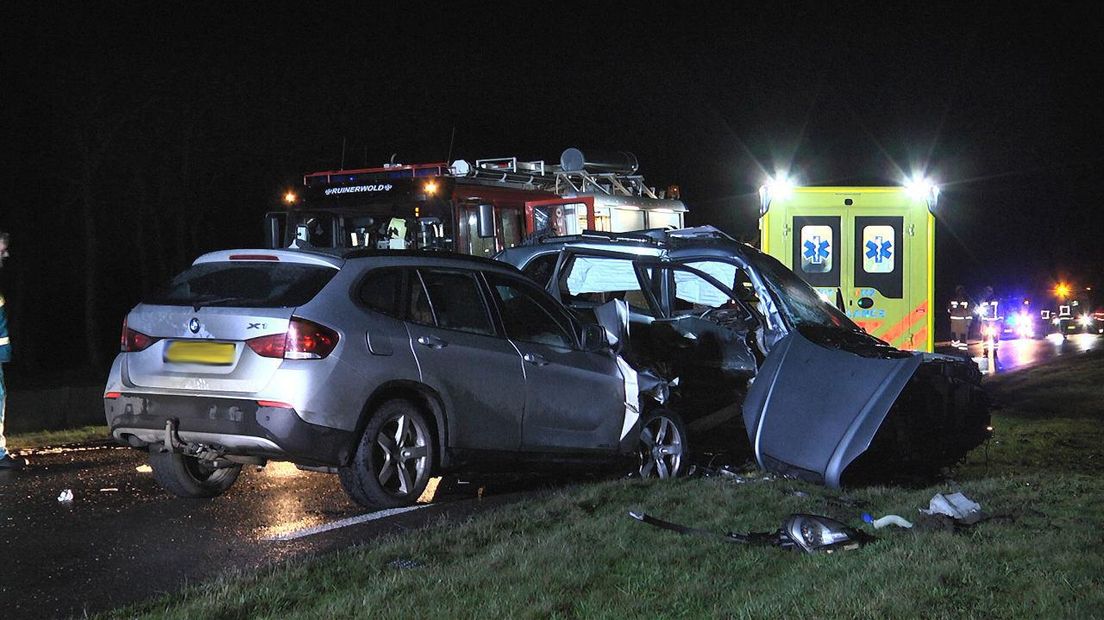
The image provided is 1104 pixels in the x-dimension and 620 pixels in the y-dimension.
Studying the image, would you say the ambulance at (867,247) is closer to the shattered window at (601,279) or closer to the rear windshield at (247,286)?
the shattered window at (601,279)

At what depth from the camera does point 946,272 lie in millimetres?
58375

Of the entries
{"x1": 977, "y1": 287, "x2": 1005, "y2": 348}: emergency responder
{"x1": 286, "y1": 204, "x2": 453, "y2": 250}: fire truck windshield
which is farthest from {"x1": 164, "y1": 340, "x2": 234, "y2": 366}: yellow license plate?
{"x1": 977, "y1": 287, "x2": 1005, "y2": 348}: emergency responder

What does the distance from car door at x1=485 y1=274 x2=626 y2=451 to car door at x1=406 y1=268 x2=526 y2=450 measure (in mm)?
137

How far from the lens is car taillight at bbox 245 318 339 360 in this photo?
Result: 258 inches

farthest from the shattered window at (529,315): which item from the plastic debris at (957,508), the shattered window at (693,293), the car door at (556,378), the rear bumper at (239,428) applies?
the plastic debris at (957,508)

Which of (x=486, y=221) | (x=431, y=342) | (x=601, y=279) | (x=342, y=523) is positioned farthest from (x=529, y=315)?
(x=486, y=221)

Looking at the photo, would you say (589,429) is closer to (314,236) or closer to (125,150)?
(314,236)

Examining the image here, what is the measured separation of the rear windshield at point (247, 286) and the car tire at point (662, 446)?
281 cm

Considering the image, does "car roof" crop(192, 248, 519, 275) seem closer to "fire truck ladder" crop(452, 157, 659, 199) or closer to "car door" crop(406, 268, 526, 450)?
"car door" crop(406, 268, 526, 450)

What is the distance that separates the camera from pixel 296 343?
6570 millimetres

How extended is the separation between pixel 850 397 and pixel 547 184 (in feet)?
34.7

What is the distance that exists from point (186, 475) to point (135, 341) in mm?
947

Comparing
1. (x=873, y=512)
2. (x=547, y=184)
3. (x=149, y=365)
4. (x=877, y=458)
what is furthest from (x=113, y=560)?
(x=547, y=184)

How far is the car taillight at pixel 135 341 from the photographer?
6939 mm
